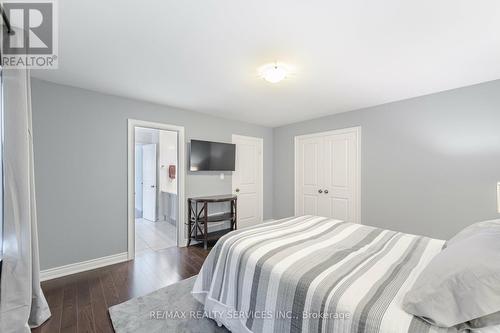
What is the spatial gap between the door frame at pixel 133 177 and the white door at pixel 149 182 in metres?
1.96

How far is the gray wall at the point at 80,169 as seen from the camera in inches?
96.3

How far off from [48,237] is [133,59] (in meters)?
2.29

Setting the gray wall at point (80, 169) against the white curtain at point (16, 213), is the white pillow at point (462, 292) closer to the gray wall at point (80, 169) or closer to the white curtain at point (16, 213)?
the white curtain at point (16, 213)

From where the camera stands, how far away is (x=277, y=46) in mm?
1803

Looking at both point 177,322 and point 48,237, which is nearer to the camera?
point 177,322

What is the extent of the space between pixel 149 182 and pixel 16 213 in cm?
394

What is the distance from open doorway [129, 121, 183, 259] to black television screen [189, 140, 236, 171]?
604 millimetres

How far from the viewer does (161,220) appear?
5180 millimetres

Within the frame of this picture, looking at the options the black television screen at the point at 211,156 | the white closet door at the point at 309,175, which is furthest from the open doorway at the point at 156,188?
the white closet door at the point at 309,175

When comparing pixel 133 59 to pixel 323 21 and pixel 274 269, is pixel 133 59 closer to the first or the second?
pixel 323 21

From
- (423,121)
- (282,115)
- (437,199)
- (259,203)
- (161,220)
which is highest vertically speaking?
(282,115)

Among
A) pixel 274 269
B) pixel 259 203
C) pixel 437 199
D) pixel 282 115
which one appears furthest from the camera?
pixel 259 203

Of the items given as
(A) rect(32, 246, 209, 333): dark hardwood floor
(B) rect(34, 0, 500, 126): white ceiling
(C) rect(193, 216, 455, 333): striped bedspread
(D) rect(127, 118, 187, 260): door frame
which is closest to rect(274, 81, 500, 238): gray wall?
(B) rect(34, 0, 500, 126): white ceiling

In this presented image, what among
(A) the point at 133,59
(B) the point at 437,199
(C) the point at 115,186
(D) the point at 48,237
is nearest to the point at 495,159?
(B) the point at 437,199
